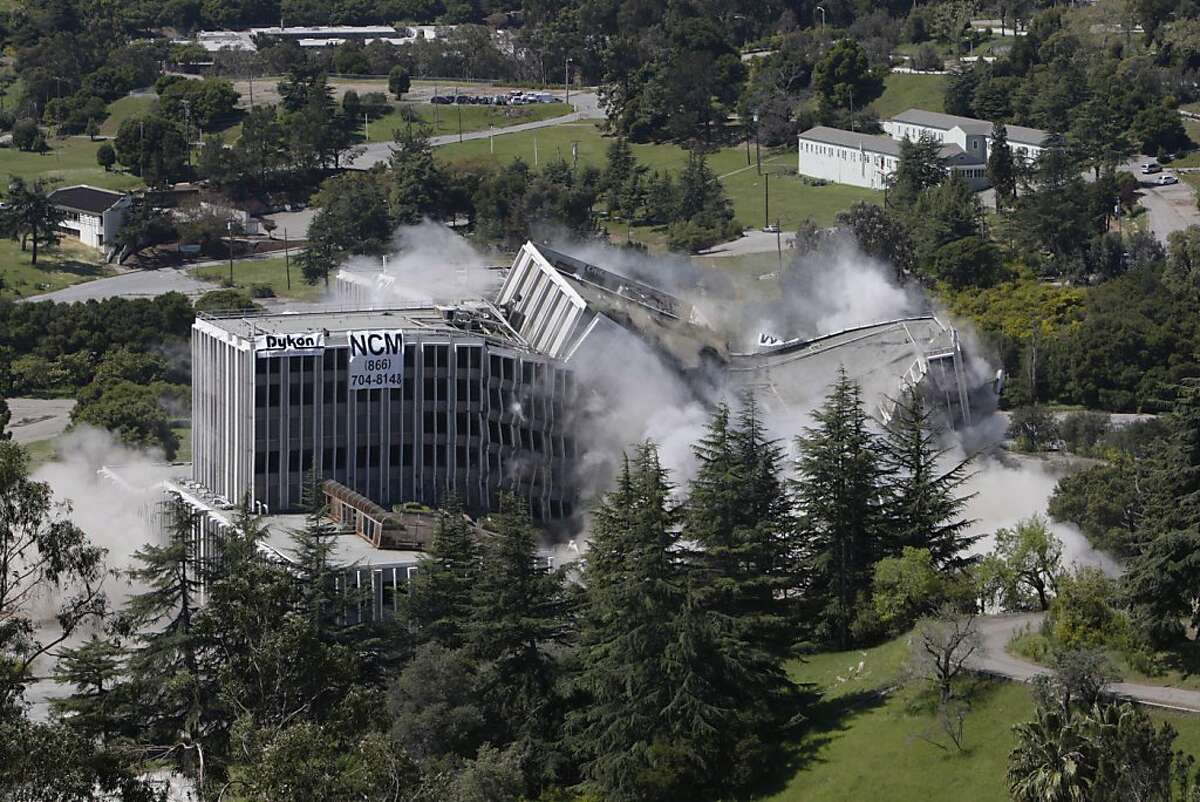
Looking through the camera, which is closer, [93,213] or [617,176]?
[93,213]

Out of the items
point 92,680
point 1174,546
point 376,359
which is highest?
point 1174,546

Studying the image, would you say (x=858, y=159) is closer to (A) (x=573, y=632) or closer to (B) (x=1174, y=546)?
(A) (x=573, y=632)

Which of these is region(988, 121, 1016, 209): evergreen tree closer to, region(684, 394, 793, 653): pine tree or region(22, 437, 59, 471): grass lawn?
region(22, 437, 59, 471): grass lawn

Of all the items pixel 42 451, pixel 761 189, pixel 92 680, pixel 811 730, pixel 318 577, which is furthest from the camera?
pixel 761 189

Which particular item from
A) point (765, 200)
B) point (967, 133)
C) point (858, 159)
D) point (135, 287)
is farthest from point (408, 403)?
point (967, 133)

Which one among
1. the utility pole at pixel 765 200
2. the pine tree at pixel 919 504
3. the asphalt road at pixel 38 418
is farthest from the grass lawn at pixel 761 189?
the pine tree at pixel 919 504

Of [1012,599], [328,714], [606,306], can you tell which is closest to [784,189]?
[606,306]

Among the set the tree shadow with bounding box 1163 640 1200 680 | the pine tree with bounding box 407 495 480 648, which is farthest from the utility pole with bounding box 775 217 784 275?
the tree shadow with bounding box 1163 640 1200 680
